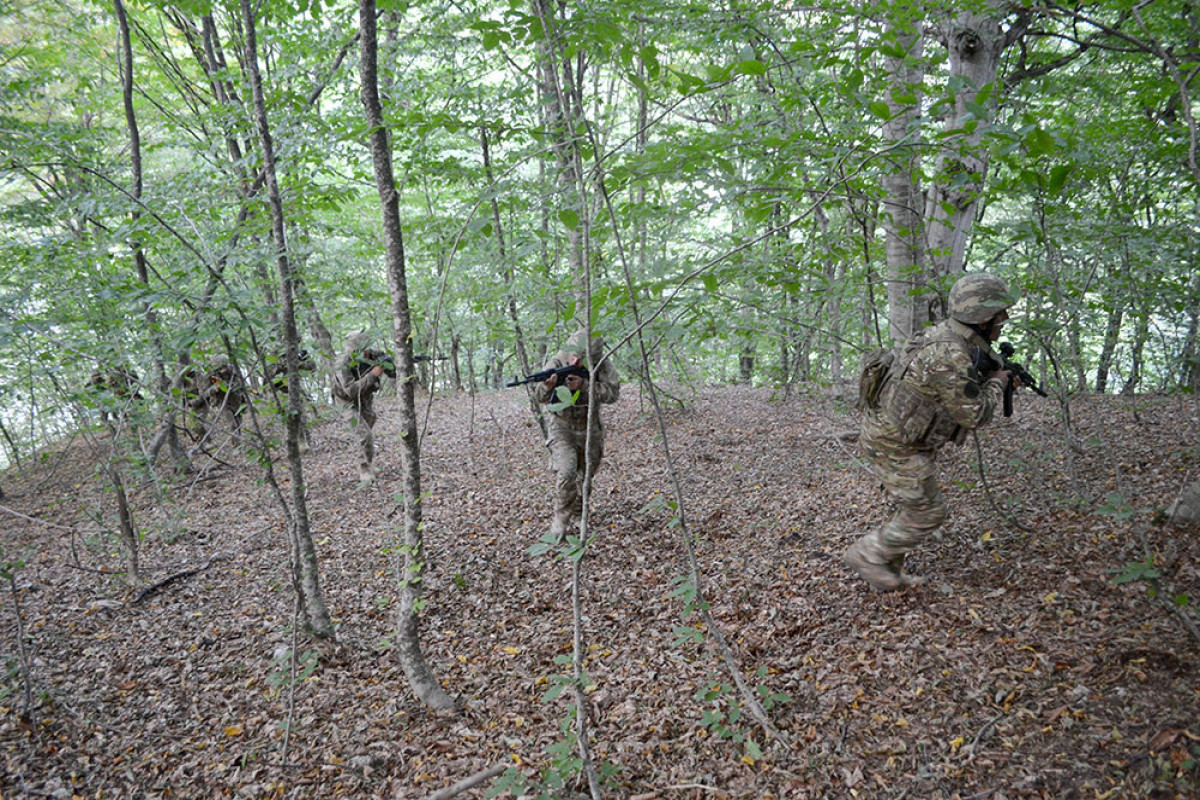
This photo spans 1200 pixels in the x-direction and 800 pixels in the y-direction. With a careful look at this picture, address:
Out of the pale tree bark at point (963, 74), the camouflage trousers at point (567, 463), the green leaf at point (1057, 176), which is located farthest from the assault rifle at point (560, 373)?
the green leaf at point (1057, 176)

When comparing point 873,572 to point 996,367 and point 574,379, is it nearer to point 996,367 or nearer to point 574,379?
point 996,367

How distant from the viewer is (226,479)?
9.98m

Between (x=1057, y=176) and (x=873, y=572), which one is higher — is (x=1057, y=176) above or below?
above

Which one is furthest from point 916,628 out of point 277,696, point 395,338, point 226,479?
point 226,479

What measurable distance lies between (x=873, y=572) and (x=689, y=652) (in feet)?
4.82

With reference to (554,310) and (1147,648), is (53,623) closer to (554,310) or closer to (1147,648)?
(554,310)

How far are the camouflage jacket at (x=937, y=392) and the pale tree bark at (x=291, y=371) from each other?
14.1ft

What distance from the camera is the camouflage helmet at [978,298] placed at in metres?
3.58

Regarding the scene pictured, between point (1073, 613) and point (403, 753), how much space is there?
423cm

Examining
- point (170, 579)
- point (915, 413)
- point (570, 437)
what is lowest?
point (170, 579)

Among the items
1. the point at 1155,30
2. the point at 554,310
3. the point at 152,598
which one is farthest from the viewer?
the point at 554,310

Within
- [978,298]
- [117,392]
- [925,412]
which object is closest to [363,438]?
[117,392]

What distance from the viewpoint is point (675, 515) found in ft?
10.7

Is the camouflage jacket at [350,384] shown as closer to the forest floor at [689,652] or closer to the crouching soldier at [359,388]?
the crouching soldier at [359,388]
